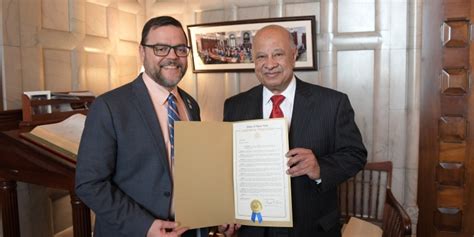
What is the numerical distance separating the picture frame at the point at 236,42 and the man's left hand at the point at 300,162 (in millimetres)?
2022

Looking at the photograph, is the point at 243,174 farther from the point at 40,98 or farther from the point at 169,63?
the point at 40,98

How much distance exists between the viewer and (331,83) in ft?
11.2

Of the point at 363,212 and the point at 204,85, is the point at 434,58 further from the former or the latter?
the point at 204,85

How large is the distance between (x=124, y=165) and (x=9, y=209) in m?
1.27

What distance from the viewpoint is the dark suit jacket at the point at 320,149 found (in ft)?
5.48

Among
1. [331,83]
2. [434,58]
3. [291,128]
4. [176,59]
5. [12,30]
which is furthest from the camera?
[331,83]

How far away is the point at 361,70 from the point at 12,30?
258 centimetres

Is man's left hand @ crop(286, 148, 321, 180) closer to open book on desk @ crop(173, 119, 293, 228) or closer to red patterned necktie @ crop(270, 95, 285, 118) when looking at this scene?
open book on desk @ crop(173, 119, 293, 228)

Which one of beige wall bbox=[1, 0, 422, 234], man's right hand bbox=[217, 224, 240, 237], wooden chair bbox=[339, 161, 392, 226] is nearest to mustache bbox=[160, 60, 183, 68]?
man's right hand bbox=[217, 224, 240, 237]

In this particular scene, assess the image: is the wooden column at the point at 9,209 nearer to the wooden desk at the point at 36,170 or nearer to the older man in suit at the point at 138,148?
the wooden desk at the point at 36,170

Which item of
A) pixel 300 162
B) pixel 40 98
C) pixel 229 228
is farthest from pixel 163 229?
pixel 40 98

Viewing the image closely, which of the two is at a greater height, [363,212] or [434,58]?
[434,58]

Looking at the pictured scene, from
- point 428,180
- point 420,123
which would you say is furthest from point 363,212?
→ point 420,123

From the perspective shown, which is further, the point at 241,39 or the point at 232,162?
the point at 241,39
